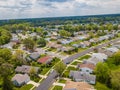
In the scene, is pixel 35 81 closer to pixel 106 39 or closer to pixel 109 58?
pixel 109 58

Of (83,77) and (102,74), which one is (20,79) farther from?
(102,74)

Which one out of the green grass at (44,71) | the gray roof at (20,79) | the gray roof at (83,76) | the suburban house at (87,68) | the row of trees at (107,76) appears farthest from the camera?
the suburban house at (87,68)

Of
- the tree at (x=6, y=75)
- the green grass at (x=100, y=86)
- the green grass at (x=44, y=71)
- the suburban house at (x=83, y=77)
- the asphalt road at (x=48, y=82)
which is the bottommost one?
the green grass at (x=100, y=86)

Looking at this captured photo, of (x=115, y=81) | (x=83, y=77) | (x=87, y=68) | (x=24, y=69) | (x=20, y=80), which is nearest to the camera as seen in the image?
(x=115, y=81)

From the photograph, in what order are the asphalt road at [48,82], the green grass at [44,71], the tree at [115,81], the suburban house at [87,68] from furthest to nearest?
the suburban house at [87,68], the green grass at [44,71], the asphalt road at [48,82], the tree at [115,81]

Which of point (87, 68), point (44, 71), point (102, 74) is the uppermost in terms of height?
point (102, 74)

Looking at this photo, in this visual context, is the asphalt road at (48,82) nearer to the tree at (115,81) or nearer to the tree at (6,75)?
the tree at (6,75)

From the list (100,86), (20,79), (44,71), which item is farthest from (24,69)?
(100,86)

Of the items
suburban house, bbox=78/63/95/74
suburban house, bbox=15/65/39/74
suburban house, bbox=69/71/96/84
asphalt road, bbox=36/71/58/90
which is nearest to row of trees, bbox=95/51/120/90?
suburban house, bbox=69/71/96/84

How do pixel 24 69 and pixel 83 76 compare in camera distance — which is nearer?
pixel 83 76

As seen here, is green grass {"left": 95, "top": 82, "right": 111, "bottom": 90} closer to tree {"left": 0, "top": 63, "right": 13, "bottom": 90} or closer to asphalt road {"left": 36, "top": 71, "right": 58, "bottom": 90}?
asphalt road {"left": 36, "top": 71, "right": 58, "bottom": 90}

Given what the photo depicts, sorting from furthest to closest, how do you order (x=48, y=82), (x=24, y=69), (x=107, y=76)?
1. (x=24, y=69)
2. (x=107, y=76)
3. (x=48, y=82)

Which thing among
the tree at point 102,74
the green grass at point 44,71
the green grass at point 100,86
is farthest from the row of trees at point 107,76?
the green grass at point 44,71
